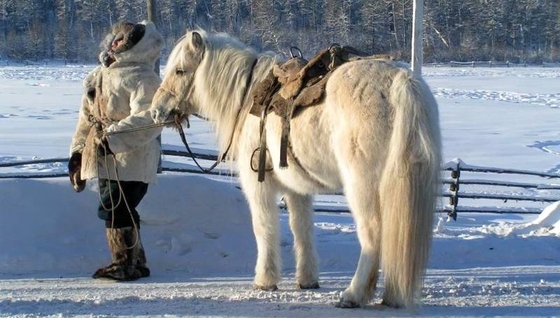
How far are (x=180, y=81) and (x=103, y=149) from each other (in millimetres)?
763

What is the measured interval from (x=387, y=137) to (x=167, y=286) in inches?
83.4

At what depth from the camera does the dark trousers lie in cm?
535

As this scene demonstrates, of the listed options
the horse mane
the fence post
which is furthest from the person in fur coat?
the fence post

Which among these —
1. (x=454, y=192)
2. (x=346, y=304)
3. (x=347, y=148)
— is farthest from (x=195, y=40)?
(x=454, y=192)

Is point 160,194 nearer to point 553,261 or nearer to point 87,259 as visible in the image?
point 87,259

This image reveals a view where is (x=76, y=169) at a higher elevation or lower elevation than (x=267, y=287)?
higher

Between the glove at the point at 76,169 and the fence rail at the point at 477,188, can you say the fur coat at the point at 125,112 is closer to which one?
the glove at the point at 76,169

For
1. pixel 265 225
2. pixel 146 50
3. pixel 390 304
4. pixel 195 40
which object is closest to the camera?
pixel 390 304

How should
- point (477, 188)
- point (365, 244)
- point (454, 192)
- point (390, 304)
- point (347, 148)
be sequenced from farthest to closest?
1. point (477, 188)
2. point (454, 192)
3. point (390, 304)
4. point (365, 244)
5. point (347, 148)

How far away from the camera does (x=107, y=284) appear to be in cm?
518

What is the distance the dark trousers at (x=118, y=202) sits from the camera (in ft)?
17.6

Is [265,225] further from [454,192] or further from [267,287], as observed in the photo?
[454,192]

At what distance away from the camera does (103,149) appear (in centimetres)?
520

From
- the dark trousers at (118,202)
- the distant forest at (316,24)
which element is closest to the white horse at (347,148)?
the dark trousers at (118,202)
